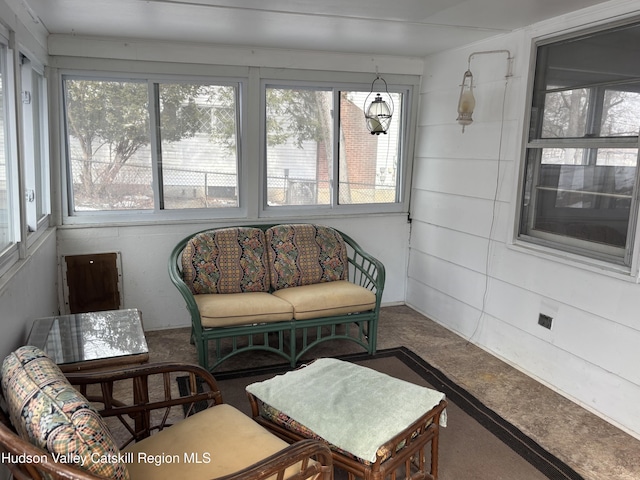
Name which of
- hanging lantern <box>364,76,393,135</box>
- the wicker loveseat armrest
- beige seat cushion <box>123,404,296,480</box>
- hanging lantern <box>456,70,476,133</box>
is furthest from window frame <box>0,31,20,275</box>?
hanging lantern <box>456,70,476,133</box>

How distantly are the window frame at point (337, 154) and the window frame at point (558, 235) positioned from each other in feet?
4.73

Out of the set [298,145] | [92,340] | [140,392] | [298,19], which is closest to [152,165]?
[298,145]

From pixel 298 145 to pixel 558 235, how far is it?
227 cm

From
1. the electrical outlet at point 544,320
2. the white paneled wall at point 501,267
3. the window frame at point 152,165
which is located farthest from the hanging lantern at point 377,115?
the electrical outlet at point 544,320

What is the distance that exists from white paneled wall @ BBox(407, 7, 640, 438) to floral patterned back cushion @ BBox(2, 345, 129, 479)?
8.70 feet

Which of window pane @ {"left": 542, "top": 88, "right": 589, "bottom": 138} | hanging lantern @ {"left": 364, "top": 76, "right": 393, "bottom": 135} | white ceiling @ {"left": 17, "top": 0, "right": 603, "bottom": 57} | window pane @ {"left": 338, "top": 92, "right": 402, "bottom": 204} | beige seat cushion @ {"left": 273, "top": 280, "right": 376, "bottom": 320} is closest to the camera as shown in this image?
white ceiling @ {"left": 17, "top": 0, "right": 603, "bottom": 57}

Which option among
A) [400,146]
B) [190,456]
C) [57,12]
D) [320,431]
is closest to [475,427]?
[320,431]

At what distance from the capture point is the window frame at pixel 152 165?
3.85 metres

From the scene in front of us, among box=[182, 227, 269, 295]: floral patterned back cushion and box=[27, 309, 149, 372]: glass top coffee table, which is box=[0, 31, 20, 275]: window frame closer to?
box=[27, 309, 149, 372]: glass top coffee table

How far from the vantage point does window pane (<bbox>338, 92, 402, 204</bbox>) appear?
4.55m

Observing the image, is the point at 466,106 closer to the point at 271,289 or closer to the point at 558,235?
the point at 558,235

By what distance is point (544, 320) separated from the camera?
330 centimetres

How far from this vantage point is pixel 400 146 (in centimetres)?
476

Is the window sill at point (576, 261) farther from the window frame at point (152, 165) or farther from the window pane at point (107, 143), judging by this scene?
the window pane at point (107, 143)
